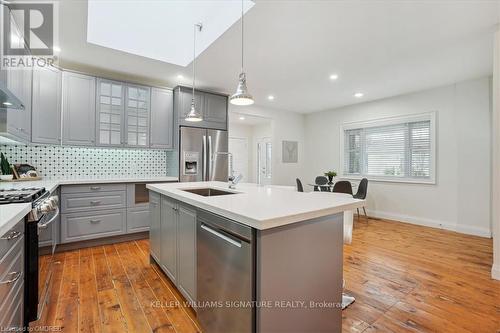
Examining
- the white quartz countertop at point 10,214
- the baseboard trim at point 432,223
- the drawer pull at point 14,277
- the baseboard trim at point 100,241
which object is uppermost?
the white quartz countertop at point 10,214

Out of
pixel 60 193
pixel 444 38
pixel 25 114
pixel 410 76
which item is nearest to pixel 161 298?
pixel 60 193

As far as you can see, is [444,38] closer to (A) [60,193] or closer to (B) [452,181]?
(B) [452,181]

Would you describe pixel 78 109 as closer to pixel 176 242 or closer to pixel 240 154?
pixel 176 242

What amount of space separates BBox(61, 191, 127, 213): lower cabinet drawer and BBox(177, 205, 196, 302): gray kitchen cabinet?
6.54 feet

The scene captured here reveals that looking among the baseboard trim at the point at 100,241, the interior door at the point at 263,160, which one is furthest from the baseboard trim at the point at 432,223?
the baseboard trim at the point at 100,241

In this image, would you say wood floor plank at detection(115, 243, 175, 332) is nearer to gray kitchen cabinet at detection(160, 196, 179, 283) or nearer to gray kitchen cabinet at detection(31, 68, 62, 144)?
gray kitchen cabinet at detection(160, 196, 179, 283)

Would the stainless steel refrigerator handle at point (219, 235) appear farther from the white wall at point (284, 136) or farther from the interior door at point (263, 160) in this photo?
the interior door at point (263, 160)

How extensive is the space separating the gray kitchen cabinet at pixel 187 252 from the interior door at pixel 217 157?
2493mm

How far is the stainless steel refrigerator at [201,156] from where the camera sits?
13.7ft

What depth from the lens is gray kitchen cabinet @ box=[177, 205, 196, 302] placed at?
178cm

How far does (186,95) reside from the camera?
4.25 meters

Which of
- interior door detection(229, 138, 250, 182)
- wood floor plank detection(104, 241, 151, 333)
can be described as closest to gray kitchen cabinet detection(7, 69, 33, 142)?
wood floor plank detection(104, 241, 151, 333)

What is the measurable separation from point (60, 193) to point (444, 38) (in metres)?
5.09

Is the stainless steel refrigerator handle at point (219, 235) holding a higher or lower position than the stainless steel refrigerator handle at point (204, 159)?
lower
